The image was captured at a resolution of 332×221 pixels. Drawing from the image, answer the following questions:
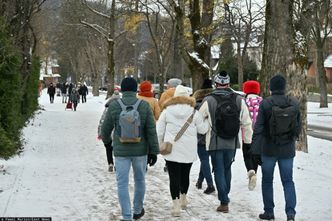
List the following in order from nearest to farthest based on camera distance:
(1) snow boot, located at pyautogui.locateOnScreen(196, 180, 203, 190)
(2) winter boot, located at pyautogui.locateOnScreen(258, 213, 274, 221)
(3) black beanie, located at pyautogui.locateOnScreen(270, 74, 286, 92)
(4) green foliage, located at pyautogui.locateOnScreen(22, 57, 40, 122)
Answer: (3) black beanie, located at pyautogui.locateOnScreen(270, 74, 286, 92), (2) winter boot, located at pyautogui.locateOnScreen(258, 213, 274, 221), (1) snow boot, located at pyautogui.locateOnScreen(196, 180, 203, 190), (4) green foliage, located at pyautogui.locateOnScreen(22, 57, 40, 122)

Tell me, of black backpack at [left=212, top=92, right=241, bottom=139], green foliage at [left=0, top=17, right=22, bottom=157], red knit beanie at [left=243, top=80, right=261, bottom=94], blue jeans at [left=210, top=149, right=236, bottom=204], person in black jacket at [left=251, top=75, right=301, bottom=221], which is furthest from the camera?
green foliage at [left=0, top=17, right=22, bottom=157]

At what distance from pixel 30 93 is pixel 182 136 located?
1624 cm

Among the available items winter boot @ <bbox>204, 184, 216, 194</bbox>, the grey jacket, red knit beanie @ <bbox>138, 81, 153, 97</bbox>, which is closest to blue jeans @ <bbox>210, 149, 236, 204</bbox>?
the grey jacket

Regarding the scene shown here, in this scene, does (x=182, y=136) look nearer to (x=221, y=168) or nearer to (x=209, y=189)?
(x=221, y=168)

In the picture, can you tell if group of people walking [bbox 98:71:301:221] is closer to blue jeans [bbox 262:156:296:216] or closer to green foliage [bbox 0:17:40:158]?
blue jeans [bbox 262:156:296:216]

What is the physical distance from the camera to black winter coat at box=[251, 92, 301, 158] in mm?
7012

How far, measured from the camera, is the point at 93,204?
319 inches

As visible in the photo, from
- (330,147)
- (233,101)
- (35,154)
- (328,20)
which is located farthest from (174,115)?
(328,20)

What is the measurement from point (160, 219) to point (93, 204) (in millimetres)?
1259

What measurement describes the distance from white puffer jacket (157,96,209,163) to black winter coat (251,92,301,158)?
858 millimetres

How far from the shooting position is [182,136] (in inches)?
294

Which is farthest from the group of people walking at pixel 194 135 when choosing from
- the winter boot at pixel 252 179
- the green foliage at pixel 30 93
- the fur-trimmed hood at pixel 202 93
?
the green foliage at pixel 30 93

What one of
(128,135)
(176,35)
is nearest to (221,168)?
(128,135)

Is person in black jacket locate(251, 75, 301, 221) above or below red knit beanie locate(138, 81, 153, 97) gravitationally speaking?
below
